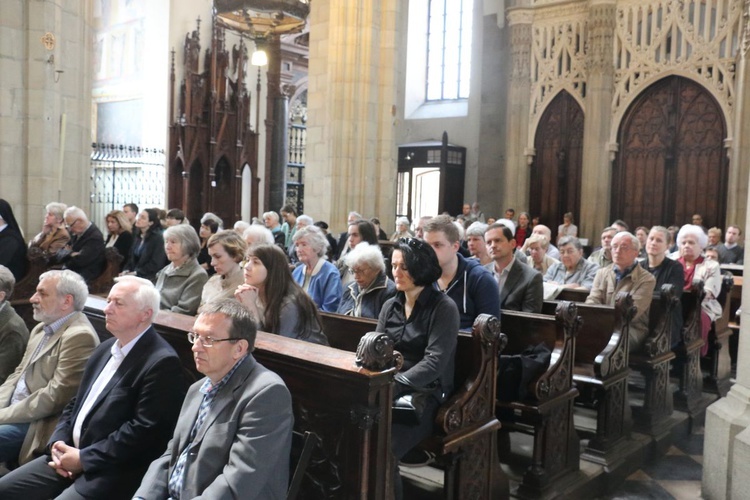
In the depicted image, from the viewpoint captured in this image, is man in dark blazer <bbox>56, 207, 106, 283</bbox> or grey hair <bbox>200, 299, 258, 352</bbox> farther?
man in dark blazer <bbox>56, 207, 106, 283</bbox>

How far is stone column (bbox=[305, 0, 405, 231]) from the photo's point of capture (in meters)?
10.2

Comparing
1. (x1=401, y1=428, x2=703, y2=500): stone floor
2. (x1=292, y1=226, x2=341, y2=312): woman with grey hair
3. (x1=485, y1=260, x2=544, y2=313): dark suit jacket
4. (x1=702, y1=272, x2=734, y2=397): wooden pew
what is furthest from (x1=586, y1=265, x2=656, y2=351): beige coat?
(x1=292, y1=226, x2=341, y2=312): woman with grey hair

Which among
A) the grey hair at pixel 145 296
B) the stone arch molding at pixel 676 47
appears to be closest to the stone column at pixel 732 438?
the grey hair at pixel 145 296

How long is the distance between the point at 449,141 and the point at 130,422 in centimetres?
1491

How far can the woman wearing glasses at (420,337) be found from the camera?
303 cm

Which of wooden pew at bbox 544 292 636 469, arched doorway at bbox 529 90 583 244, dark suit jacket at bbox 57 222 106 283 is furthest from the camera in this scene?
arched doorway at bbox 529 90 583 244

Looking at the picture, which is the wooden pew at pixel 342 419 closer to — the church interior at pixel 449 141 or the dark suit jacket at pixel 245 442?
the church interior at pixel 449 141

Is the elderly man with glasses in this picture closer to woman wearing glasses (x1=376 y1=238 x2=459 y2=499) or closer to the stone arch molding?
woman wearing glasses (x1=376 y1=238 x2=459 y2=499)

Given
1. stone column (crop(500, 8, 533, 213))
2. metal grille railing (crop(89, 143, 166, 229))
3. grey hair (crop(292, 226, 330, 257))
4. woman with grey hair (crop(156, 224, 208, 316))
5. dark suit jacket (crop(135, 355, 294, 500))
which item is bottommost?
dark suit jacket (crop(135, 355, 294, 500))

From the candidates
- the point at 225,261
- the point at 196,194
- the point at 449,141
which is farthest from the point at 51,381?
the point at 449,141

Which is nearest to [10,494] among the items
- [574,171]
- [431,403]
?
[431,403]

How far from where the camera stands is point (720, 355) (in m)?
6.24

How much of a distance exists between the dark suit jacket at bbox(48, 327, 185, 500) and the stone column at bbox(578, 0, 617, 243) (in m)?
12.7

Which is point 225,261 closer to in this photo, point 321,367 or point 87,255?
point 321,367
